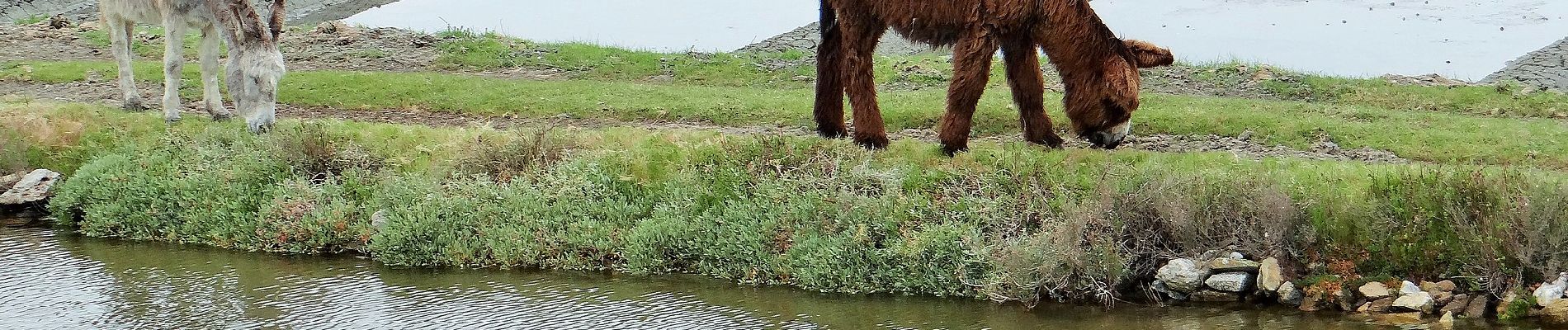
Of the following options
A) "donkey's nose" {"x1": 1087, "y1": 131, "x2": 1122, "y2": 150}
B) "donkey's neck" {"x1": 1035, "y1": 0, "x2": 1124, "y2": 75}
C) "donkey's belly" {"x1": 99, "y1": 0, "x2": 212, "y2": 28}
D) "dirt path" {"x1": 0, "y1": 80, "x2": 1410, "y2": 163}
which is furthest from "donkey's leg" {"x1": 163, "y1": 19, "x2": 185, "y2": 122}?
"donkey's nose" {"x1": 1087, "y1": 131, "x2": 1122, "y2": 150}

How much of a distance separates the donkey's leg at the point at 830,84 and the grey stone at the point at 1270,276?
11.7 ft

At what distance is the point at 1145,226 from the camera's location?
30.7 feet

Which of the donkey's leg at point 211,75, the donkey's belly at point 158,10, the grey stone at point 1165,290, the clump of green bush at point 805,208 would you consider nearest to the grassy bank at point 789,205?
the clump of green bush at point 805,208

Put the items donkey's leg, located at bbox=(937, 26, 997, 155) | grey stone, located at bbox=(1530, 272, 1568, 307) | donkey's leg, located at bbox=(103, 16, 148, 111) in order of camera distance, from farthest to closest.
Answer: donkey's leg, located at bbox=(103, 16, 148, 111)
donkey's leg, located at bbox=(937, 26, 997, 155)
grey stone, located at bbox=(1530, 272, 1568, 307)

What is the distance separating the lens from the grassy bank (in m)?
8.88

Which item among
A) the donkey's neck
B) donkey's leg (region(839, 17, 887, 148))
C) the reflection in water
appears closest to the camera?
the reflection in water

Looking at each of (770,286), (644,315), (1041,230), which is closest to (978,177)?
(1041,230)

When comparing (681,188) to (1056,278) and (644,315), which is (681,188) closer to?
(644,315)

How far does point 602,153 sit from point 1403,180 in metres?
5.85

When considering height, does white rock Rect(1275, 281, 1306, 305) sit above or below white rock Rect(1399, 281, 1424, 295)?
below

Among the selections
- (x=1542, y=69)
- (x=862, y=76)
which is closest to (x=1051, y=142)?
(x=862, y=76)

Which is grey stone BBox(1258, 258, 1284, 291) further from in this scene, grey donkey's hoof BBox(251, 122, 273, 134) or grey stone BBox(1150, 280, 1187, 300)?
grey donkey's hoof BBox(251, 122, 273, 134)

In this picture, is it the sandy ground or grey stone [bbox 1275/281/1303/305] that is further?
the sandy ground

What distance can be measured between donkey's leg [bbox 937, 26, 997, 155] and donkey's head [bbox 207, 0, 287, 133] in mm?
6223
